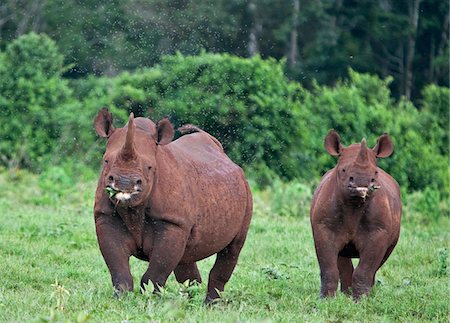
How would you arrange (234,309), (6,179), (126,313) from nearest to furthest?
(126,313) → (234,309) → (6,179)

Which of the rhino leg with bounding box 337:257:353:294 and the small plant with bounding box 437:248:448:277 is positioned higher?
the rhino leg with bounding box 337:257:353:294

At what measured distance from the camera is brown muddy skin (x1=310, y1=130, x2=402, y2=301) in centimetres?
1000

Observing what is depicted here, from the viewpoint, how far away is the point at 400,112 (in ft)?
85.7

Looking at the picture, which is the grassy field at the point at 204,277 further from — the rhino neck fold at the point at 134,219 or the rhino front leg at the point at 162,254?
the rhino neck fold at the point at 134,219

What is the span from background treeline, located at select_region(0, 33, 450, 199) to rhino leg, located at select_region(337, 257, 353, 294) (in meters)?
11.1

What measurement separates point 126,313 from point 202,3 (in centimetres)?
2503

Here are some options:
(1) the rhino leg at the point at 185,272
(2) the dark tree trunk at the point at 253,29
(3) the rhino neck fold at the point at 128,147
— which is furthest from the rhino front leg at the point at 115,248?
(2) the dark tree trunk at the point at 253,29

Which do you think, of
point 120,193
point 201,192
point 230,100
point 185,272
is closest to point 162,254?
point 120,193

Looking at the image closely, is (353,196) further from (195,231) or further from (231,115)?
(231,115)

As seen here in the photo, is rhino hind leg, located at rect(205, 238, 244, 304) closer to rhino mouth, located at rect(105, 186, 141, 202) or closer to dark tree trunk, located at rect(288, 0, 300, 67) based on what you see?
rhino mouth, located at rect(105, 186, 141, 202)

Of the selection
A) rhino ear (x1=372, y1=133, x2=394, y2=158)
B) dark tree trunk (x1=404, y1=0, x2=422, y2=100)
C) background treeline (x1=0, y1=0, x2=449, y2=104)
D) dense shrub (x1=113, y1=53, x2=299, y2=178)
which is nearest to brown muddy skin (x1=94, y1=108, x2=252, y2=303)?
rhino ear (x1=372, y1=133, x2=394, y2=158)

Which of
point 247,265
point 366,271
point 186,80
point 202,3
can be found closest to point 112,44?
point 202,3

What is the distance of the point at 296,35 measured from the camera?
142 ft

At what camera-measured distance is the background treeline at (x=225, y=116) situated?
74.9 feet
